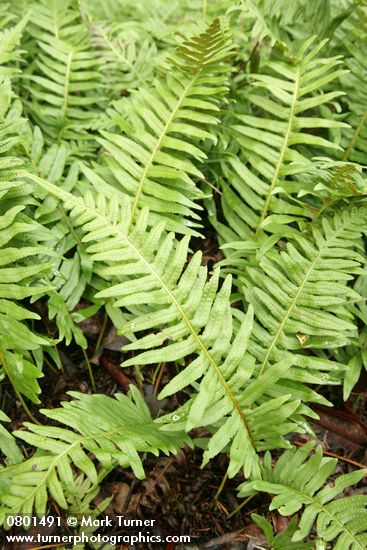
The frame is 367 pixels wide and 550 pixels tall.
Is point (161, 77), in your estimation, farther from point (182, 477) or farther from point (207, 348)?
point (182, 477)

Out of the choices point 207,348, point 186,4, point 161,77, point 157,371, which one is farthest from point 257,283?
point 186,4

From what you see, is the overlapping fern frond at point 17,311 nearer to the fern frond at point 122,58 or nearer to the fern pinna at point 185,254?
the fern pinna at point 185,254

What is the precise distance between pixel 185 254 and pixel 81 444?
2.98 ft

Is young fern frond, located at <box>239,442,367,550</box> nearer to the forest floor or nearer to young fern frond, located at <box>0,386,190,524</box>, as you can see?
the forest floor

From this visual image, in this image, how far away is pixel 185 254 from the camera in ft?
7.07

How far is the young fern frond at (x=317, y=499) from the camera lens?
1.87 meters

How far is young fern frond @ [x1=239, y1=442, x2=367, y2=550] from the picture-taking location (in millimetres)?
1868

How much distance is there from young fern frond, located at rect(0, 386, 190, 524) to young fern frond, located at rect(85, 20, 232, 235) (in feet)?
3.21

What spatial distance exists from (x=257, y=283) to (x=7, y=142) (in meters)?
1.41

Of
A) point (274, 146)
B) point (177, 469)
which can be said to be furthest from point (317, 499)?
point (274, 146)

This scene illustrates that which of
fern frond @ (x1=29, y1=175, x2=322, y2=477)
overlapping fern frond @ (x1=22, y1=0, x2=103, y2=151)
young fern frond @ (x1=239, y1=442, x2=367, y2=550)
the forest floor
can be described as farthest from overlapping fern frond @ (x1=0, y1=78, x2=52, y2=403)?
young fern frond @ (x1=239, y1=442, x2=367, y2=550)

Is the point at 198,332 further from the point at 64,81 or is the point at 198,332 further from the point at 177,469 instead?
the point at 64,81

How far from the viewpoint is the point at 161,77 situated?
3.04 m

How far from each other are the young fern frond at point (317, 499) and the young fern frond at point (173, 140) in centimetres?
122
